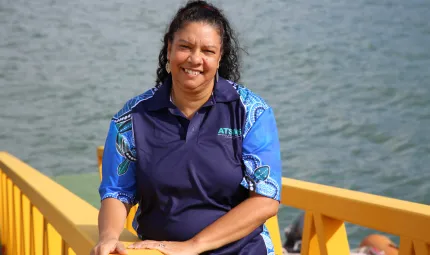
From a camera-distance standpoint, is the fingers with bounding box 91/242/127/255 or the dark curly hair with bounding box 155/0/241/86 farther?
the dark curly hair with bounding box 155/0/241/86

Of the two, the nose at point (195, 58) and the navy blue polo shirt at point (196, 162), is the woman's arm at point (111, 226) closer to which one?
the navy blue polo shirt at point (196, 162)

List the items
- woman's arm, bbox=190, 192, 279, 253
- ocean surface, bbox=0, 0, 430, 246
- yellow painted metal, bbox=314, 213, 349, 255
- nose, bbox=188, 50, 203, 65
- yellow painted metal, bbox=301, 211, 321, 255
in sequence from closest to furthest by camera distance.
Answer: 1. woman's arm, bbox=190, 192, 279, 253
2. nose, bbox=188, 50, 203, 65
3. yellow painted metal, bbox=314, 213, 349, 255
4. yellow painted metal, bbox=301, 211, 321, 255
5. ocean surface, bbox=0, 0, 430, 246

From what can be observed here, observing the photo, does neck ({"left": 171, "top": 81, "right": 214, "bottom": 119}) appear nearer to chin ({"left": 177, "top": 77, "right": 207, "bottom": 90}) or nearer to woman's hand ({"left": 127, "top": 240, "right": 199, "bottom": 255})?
chin ({"left": 177, "top": 77, "right": 207, "bottom": 90})

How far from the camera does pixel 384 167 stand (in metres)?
12.6

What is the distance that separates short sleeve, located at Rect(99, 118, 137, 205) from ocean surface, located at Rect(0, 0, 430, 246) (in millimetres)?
11380

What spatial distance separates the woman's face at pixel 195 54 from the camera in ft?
5.41

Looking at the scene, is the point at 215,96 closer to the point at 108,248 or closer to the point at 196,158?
the point at 196,158

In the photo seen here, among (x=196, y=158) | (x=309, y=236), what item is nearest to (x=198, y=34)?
(x=196, y=158)

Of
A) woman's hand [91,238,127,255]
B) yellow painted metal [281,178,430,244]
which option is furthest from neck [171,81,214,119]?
yellow painted metal [281,178,430,244]

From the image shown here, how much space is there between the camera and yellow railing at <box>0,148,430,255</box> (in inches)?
65.2

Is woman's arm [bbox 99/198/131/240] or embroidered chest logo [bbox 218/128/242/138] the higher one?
embroidered chest logo [bbox 218/128/242/138]

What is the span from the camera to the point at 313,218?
6.81ft

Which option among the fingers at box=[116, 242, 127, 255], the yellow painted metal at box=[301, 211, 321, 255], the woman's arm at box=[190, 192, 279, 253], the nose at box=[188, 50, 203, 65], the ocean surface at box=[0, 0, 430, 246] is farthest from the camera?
the ocean surface at box=[0, 0, 430, 246]

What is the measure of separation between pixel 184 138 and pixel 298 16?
1572 cm
